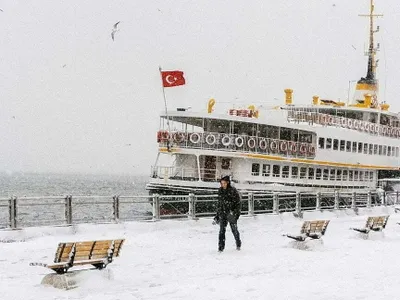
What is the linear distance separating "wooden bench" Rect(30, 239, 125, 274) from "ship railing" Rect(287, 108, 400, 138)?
27.2m

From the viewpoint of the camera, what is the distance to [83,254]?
29.9 ft

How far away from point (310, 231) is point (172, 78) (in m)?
14.3

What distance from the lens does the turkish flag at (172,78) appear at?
2700 cm

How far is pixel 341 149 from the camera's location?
36844mm

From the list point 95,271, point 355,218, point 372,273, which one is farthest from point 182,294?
point 355,218

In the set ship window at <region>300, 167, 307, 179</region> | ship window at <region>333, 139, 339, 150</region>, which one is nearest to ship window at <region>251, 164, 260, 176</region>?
ship window at <region>300, 167, 307, 179</region>

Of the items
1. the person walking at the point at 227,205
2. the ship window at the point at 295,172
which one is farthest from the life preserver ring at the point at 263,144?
the person walking at the point at 227,205

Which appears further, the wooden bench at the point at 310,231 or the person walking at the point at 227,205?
the wooden bench at the point at 310,231

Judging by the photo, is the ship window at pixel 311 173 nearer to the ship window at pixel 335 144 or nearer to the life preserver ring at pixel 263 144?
the ship window at pixel 335 144

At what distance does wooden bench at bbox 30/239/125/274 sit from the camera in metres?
8.84

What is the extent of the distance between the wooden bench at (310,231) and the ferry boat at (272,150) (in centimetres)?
1404

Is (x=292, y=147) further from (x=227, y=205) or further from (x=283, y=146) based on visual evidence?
(x=227, y=205)

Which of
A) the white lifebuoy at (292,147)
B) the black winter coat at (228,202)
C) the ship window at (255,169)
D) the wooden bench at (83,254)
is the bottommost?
the ship window at (255,169)

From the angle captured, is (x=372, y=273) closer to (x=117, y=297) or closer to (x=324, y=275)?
(x=324, y=275)
